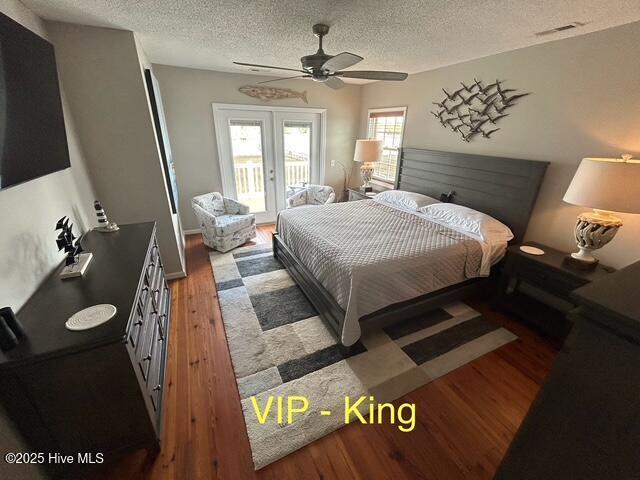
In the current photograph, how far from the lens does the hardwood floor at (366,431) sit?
1375 mm

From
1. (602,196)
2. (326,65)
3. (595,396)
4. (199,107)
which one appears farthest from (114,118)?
(602,196)

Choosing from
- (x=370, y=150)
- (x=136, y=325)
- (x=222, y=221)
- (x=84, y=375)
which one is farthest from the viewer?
(x=370, y=150)

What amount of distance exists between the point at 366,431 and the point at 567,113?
2.98 m

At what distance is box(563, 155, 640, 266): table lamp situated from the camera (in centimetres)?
174

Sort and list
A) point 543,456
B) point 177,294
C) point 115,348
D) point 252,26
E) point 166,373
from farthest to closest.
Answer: point 177,294
point 252,26
point 166,373
point 115,348
point 543,456

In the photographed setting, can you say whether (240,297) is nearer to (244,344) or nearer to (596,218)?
(244,344)

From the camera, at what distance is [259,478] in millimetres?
1338

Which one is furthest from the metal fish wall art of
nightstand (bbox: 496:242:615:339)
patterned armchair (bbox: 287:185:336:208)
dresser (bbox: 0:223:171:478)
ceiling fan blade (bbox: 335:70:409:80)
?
nightstand (bbox: 496:242:615:339)

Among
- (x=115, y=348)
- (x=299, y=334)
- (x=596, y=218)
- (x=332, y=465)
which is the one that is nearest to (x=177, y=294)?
(x=299, y=334)

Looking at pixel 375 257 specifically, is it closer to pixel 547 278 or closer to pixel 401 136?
pixel 547 278

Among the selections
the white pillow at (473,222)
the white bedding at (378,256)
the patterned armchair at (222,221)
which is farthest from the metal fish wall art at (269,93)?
the white pillow at (473,222)

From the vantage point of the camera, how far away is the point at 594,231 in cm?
197

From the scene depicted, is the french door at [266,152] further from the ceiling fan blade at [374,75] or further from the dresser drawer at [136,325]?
the dresser drawer at [136,325]

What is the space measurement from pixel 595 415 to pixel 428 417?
46.3 inches
